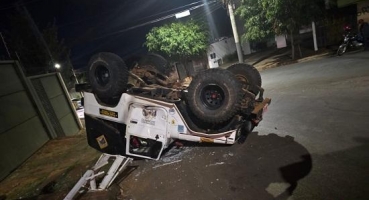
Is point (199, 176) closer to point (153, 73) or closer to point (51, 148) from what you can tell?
point (153, 73)

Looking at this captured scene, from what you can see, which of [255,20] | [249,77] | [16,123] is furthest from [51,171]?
[255,20]

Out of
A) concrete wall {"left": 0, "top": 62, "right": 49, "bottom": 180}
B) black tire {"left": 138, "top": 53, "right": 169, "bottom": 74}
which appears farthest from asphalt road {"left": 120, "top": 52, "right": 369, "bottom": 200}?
concrete wall {"left": 0, "top": 62, "right": 49, "bottom": 180}

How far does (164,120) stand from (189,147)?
1254 mm

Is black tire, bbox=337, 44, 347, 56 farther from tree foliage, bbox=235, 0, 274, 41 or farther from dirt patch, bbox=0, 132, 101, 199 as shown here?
dirt patch, bbox=0, 132, 101, 199

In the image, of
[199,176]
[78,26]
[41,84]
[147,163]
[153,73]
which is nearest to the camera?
[199,176]

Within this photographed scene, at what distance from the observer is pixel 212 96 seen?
4270mm

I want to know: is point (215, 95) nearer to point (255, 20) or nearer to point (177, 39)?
point (255, 20)

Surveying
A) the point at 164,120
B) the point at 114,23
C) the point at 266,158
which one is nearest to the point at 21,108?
the point at 164,120

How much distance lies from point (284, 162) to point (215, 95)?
160cm

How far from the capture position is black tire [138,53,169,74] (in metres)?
6.12

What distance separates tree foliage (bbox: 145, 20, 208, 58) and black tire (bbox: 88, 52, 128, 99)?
17.6 m

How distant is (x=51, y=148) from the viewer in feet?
26.4

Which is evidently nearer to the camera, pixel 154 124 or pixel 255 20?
pixel 154 124

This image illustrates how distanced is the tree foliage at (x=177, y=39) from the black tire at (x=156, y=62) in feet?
53.3
